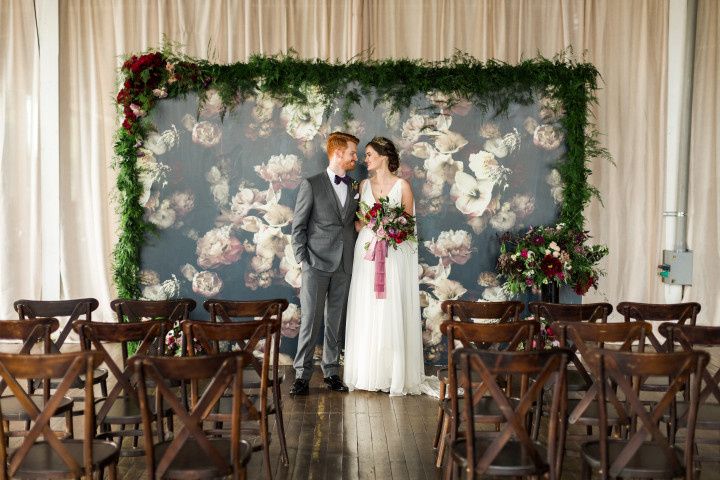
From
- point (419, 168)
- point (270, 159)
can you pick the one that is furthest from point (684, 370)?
point (270, 159)

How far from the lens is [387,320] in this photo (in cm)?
649

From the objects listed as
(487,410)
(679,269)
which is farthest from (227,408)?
(679,269)

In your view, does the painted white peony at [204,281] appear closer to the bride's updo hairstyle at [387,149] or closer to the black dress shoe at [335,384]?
the black dress shoe at [335,384]

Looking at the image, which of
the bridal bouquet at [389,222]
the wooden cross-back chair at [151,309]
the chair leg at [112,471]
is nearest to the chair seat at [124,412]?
the chair leg at [112,471]

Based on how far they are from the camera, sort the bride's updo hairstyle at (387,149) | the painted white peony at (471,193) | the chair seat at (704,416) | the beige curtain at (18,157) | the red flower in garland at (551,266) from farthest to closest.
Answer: the beige curtain at (18,157)
the painted white peony at (471,193)
the red flower in garland at (551,266)
the bride's updo hairstyle at (387,149)
the chair seat at (704,416)

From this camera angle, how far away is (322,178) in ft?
21.7

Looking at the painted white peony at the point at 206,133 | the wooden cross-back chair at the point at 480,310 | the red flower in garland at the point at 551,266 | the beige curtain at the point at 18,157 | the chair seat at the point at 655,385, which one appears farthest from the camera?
the beige curtain at the point at 18,157

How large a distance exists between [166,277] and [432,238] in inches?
100

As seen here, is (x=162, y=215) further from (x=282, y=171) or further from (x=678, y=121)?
(x=678, y=121)

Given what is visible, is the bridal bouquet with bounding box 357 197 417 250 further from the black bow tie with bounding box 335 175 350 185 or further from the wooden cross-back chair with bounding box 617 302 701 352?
the wooden cross-back chair with bounding box 617 302 701 352

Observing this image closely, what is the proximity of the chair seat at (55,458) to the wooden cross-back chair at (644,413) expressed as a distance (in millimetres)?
2250

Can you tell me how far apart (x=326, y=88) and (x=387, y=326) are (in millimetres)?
2363

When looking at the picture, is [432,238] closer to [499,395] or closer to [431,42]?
[431,42]

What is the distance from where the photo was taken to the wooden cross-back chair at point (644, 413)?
3.33 meters
